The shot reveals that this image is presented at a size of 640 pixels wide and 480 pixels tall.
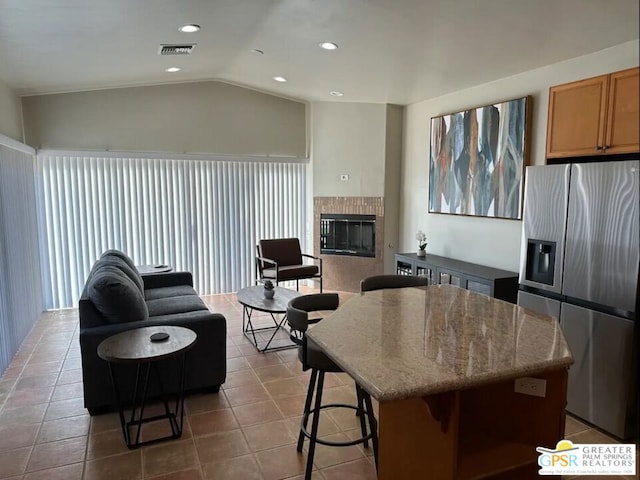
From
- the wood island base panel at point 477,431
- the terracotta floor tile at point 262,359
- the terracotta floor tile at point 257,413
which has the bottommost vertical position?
the terracotta floor tile at point 257,413

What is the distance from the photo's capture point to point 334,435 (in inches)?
106

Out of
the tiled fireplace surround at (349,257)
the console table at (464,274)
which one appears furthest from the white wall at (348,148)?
the console table at (464,274)

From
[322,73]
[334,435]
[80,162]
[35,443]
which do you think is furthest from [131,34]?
[334,435]

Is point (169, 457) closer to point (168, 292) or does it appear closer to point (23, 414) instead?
point (23, 414)

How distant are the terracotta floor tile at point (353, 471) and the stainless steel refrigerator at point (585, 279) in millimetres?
1303

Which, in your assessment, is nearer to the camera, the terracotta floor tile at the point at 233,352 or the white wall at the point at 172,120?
the terracotta floor tile at the point at 233,352

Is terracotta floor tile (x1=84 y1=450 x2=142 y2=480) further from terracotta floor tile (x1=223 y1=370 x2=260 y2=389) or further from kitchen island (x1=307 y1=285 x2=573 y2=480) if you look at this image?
kitchen island (x1=307 y1=285 x2=573 y2=480)

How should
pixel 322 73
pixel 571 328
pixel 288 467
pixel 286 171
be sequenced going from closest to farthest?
1. pixel 288 467
2. pixel 571 328
3. pixel 322 73
4. pixel 286 171

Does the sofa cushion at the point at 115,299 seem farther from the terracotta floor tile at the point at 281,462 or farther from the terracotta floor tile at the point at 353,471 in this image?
the terracotta floor tile at the point at 353,471

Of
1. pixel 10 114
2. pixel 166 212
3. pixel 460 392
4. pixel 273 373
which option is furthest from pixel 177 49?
pixel 460 392

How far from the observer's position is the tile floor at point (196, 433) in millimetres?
2383

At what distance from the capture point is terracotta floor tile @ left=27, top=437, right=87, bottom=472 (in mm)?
2434

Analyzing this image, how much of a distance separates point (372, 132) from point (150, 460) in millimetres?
4725

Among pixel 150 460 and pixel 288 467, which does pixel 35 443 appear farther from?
pixel 288 467
